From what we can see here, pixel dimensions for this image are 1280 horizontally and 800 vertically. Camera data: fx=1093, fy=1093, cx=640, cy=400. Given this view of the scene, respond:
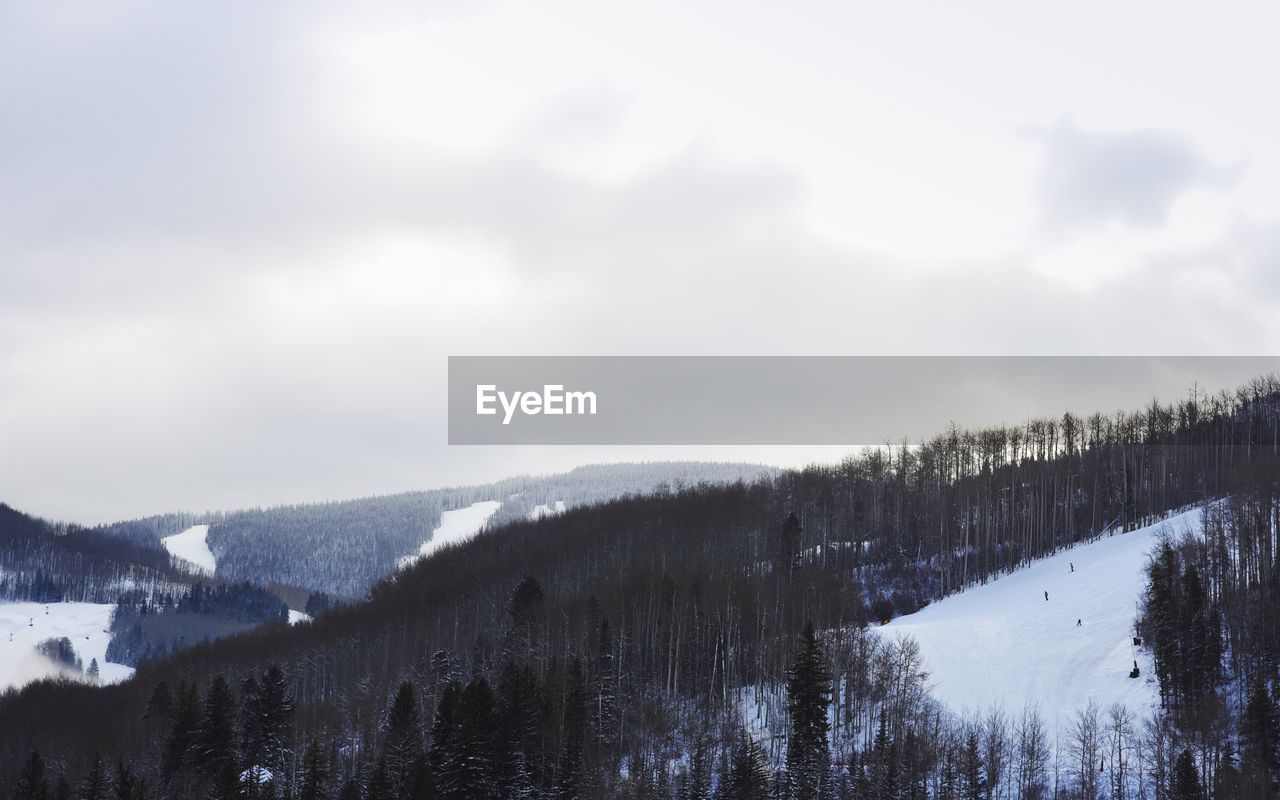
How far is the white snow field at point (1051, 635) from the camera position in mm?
98188

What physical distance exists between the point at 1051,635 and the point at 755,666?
98.9ft

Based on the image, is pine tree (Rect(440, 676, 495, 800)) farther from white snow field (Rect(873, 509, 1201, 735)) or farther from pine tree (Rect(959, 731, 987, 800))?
white snow field (Rect(873, 509, 1201, 735))

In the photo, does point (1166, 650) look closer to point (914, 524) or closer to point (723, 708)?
point (723, 708)

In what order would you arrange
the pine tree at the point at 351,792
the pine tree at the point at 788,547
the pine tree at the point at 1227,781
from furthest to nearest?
1. the pine tree at the point at 788,547
2. the pine tree at the point at 351,792
3. the pine tree at the point at 1227,781

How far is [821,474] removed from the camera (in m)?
193

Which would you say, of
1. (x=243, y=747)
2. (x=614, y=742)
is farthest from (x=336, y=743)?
(x=614, y=742)

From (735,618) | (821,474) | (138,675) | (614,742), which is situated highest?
(821,474)

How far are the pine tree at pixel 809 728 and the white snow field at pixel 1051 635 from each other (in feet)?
51.8

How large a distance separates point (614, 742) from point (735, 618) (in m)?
22.2

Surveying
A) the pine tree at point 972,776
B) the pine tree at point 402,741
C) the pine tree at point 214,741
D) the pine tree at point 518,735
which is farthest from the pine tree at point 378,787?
the pine tree at point 972,776

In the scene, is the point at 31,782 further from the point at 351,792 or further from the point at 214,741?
the point at 351,792

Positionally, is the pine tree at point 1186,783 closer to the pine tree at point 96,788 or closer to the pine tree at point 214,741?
the pine tree at point 214,741

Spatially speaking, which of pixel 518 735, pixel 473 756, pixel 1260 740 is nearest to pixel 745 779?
pixel 518 735

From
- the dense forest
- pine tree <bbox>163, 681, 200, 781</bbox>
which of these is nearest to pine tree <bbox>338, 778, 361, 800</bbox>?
the dense forest
